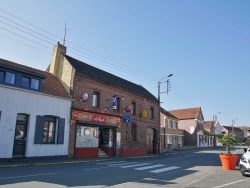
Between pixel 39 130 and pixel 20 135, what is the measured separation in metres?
1.34

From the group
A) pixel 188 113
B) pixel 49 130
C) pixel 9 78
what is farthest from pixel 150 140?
pixel 188 113

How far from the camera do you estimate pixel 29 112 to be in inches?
662

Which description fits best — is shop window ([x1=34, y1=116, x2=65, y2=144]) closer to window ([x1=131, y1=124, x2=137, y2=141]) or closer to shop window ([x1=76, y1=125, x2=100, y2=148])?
shop window ([x1=76, y1=125, x2=100, y2=148])

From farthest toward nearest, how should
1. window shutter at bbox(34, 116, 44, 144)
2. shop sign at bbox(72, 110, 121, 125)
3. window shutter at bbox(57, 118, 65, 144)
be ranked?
shop sign at bbox(72, 110, 121, 125) → window shutter at bbox(57, 118, 65, 144) → window shutter at bbox(34, 116, 44, 144)

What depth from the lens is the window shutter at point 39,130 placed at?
56.4 feet

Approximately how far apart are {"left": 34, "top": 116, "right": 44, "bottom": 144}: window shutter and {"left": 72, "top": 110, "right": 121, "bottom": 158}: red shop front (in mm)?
3029

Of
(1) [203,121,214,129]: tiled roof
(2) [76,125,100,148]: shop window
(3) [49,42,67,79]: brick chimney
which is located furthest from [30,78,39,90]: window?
(1) [203,121,214,129]: tiled roof

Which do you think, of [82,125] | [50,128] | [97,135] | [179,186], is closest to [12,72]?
[50,128]

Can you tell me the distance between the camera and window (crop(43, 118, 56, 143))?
59.7 ft

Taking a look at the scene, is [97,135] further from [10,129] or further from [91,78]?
[10,129]

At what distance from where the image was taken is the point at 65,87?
21.2 meters

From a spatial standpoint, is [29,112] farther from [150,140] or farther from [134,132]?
[150,140]

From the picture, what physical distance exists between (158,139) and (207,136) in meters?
36.6

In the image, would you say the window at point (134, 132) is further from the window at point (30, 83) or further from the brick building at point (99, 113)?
the window at point (30, 83)
